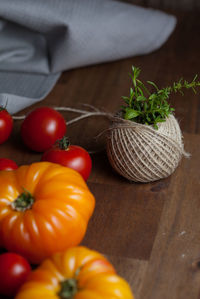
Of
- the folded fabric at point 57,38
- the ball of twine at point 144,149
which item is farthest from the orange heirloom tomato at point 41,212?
the folded fabric at point 57,38

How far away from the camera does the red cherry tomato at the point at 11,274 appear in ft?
3.44

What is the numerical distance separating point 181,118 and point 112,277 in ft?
2.92

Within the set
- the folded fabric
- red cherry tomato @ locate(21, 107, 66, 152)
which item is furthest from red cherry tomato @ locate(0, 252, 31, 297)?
the folded fabric

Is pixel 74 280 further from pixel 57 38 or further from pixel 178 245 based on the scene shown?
pixel 57 38

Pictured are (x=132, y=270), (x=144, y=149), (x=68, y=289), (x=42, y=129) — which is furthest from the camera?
(x=42, y=129)

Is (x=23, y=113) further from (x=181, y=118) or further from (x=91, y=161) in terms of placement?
(x=181, y=118)

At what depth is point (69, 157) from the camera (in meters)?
1.36

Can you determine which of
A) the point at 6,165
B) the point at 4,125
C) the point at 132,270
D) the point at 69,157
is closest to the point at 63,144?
the point at 69,157

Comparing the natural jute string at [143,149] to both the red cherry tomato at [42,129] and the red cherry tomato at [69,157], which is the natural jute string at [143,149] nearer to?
the red cherry tomato at [69,157]

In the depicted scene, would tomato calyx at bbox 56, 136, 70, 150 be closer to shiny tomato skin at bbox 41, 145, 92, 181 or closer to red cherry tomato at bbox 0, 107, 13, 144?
shiny tomato skin at bbox 41, 145, 92, 181

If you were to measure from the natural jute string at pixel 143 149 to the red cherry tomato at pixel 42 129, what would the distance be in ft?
0.75

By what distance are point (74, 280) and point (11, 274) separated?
185 mm

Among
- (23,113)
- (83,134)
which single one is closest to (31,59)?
(23,113)

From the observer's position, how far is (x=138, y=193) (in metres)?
1.41
